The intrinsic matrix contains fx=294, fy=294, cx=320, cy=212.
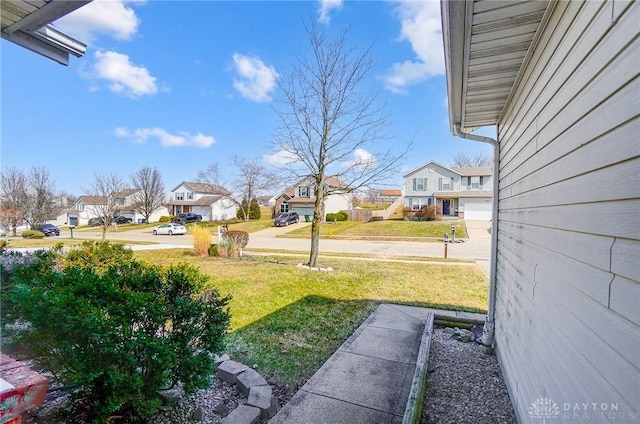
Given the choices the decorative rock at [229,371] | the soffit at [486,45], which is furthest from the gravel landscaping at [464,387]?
the soffit at [486,45]

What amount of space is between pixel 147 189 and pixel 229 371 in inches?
1798

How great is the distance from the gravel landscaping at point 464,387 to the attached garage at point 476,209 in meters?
29.5

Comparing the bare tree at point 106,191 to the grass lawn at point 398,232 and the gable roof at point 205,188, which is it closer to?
the grass lawn at point 398,232

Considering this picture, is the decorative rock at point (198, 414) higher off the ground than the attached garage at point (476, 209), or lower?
lower

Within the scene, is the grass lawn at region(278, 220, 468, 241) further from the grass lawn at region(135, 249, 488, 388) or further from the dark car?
the dark car

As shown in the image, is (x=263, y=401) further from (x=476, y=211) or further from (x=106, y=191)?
(x=476, y=211)

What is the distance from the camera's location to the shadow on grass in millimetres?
3443

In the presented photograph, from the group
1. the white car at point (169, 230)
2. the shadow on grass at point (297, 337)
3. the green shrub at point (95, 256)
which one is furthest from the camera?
the white car at point (169, 230)

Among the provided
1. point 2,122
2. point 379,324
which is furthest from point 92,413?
point 379,324

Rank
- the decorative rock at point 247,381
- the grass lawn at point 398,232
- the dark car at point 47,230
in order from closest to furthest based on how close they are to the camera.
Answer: the decorative rock at point 247,381 < the grass lawn at point 398,232 < the dark car at point 47,230

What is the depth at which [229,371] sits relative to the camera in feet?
9.99

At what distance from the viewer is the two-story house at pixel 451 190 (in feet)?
99.7

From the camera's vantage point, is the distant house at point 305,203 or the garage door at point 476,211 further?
the distant house at point 305,203

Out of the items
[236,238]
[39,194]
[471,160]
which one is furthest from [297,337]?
[471,160]
